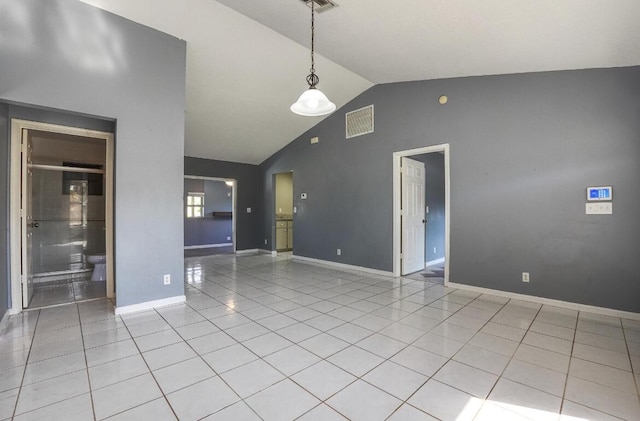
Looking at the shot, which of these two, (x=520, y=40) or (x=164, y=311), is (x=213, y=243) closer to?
(x=164, y=311)

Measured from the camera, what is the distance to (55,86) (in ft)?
9.14

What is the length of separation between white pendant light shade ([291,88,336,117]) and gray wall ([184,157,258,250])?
5.13 metres

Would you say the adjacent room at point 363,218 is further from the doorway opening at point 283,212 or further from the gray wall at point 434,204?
the doorway opening at point 283,212

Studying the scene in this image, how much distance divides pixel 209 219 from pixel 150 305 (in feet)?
21.2

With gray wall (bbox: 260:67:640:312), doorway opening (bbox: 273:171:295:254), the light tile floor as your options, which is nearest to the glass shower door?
the light tile floor

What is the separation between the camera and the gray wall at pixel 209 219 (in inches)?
358

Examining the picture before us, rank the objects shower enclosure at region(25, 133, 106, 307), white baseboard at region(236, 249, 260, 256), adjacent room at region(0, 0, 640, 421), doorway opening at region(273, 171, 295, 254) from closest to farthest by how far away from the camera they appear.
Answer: adjacent room at region(0, 0, 640, 421) → shower enclosure at region(25, 133, 106, 307) → white baseboard at region(236, 249, 260, 256) → doorway opening at region(273, 171, 295, 254)

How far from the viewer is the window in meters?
9.12

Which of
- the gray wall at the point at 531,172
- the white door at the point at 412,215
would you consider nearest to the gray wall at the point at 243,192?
the gray wall at the point at 531,172

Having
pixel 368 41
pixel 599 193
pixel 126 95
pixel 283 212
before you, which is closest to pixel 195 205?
pixel 283 212

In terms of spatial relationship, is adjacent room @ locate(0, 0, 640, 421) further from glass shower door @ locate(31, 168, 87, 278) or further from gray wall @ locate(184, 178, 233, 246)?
gray wall @ locate(184, 178, 233, 246)

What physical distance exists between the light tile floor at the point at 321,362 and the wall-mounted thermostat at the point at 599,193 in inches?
51.2

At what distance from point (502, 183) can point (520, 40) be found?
170 centimetres

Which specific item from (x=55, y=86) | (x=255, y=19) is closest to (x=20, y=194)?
(x=55, y=86)
